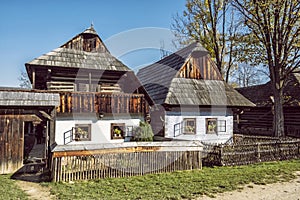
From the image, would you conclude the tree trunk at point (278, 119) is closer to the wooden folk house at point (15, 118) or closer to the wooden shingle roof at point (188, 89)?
the wooden shingle roof at point (188, 89)

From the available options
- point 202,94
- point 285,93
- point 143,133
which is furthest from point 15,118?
point 285,93

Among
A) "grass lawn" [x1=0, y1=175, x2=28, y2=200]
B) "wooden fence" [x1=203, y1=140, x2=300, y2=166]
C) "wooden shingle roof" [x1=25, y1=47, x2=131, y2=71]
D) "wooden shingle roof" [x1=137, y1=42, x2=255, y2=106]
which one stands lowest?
"grass lawn" [x1=0, y1=175, x2=28, y2=200]

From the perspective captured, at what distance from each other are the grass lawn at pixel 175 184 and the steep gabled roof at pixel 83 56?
7.05m

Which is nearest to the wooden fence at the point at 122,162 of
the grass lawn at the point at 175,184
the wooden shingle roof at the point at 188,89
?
the grass lawn at the point at 175,184

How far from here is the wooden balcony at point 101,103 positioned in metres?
11.7

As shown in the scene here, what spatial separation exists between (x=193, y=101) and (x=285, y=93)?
37.5 feet

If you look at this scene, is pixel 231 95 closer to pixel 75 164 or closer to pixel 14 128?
pixel 75 164

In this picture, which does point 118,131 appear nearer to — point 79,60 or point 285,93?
point 79,60

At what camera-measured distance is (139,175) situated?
29.1 feet

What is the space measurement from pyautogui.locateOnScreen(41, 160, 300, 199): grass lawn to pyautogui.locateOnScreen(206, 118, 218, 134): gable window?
5.27 m

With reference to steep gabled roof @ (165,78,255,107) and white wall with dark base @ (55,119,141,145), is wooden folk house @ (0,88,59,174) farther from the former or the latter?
steep gabled roof @ (165,78,255,107)

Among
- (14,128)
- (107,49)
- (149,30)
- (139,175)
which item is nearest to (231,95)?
(149,30)

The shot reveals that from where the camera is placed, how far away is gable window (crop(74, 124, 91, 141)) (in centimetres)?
1229

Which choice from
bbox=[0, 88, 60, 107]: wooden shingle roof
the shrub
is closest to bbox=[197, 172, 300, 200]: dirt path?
the shrub
